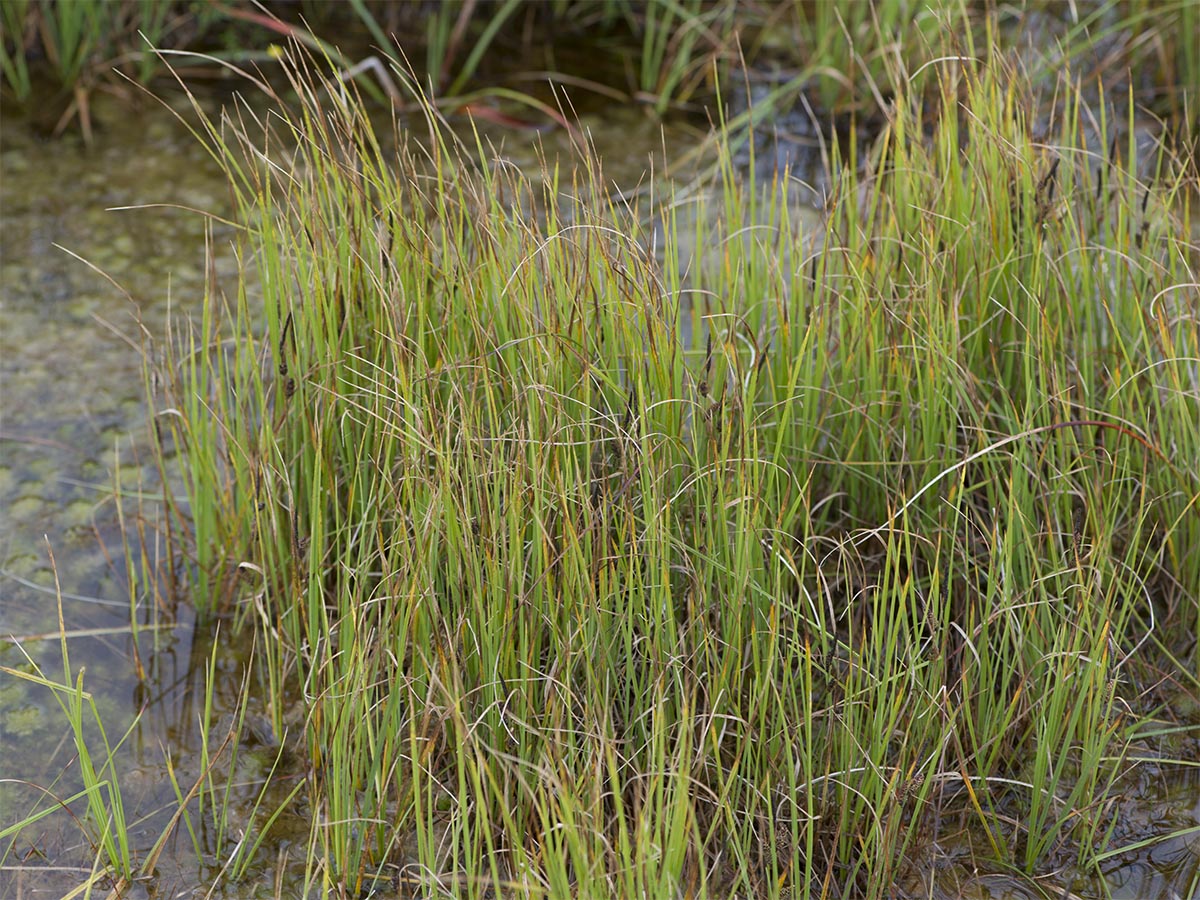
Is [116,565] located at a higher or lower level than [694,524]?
lower

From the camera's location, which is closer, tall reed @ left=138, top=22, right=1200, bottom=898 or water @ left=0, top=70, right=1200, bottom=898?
tall reed @ left=138, top=22, right=1200, bottom=898

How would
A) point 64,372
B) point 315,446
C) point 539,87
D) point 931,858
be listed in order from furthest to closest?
point 539,87
point 64,372
point 315,446
point 931,858

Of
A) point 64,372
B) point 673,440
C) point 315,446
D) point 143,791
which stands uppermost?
point 673,440

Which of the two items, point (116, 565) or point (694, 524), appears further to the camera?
point (116, 565)

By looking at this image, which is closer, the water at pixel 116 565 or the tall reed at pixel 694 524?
the tall reed at pixel 694 524

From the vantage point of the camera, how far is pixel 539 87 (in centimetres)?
300

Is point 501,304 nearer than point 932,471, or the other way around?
point 501,304

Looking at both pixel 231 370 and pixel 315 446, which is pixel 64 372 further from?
pixel 315 446

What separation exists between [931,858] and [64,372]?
1.60 metres

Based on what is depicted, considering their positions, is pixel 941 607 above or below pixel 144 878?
above

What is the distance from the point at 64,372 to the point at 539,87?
4.45ft

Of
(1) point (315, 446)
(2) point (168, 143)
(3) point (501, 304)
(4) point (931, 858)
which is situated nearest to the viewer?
(4) point (931, 858)

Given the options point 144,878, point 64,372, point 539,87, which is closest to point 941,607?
point 144,878

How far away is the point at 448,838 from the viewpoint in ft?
4.75
